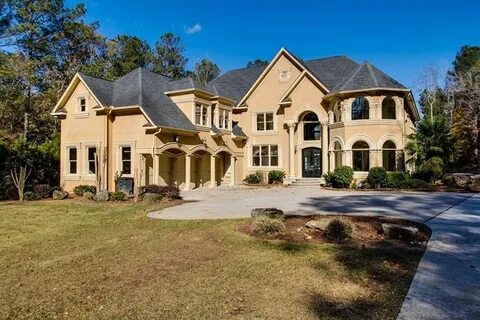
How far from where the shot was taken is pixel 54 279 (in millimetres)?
6160

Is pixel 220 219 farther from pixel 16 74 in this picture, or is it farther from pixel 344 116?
pixel 16 74

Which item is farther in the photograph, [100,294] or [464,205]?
[464,205]

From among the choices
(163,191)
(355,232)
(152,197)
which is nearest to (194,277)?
(355,232)

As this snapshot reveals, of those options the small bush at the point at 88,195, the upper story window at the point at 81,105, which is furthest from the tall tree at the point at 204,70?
the small bush at the point at 88,195

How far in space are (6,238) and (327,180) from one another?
60.5 ft

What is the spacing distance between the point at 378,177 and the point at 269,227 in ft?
48.2

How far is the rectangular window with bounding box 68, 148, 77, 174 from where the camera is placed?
74.3 ft

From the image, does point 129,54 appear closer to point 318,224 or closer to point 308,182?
point 308,182

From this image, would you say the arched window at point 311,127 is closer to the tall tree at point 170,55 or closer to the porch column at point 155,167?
the porch column at point 155,167

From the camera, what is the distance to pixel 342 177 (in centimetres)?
2223

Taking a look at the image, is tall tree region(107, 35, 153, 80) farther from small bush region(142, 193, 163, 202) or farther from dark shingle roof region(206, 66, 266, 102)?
small bush region(142, 193, 163, 202)

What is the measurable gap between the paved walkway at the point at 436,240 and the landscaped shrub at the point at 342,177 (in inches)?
271

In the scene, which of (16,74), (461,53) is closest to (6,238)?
(16,74)

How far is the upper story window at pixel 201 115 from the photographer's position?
2387cm
